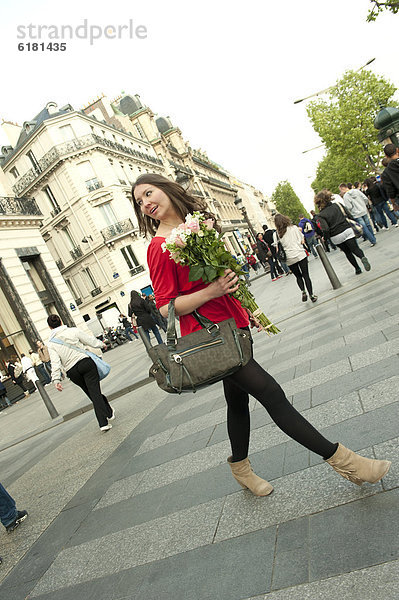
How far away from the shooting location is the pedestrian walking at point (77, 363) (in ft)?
20.2

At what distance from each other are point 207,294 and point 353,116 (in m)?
41.4

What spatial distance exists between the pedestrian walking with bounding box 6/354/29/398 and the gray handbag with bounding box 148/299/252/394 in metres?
17.1

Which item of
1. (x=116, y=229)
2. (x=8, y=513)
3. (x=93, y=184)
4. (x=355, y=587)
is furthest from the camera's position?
(x=116, y=229)

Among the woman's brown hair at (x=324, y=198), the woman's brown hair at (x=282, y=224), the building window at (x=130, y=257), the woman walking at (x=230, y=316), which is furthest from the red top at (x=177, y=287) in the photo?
the building window at (x=130, y=257)

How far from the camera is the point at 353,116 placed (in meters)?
38.6

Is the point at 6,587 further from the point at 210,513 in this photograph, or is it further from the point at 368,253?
the point at 368,253

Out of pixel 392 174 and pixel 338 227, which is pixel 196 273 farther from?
pixel 338 227

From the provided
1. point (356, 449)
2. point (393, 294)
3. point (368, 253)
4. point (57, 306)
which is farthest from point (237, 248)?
point (356, 449)

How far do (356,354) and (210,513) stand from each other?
2.48 meters

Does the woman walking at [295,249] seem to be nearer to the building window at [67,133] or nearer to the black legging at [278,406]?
the black legging at [278,406]

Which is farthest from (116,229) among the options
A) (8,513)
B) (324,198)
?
(8,513)

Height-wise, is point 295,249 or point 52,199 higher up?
point 52,199

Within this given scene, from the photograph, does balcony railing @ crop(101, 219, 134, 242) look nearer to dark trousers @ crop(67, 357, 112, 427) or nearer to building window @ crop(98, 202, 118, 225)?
building window @ crop(98, 202, 118, 225)

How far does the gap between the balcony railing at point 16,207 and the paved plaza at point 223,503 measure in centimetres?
1645
